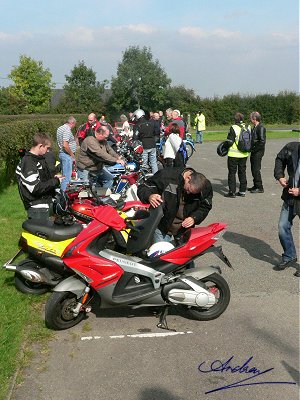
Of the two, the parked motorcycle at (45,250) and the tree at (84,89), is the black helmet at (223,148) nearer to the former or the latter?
the parked motorcycle at (45,250)

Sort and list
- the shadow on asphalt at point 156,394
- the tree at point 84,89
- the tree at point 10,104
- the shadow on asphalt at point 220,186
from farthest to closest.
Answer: the tree at point 84,89 < the tree at point 10,104 < the shadow on asphalt at point 220,186 < the shadow on asphalt at point 156,394

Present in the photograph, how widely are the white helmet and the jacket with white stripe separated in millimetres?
1793

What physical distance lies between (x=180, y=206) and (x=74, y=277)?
4.44 ft

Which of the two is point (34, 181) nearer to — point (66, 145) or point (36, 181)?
point (36, 181)

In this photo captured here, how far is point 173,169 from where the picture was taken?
16.2 feet

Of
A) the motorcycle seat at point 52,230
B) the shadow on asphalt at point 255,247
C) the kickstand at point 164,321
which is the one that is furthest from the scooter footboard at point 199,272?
the shadow on asphalt at point 255,247

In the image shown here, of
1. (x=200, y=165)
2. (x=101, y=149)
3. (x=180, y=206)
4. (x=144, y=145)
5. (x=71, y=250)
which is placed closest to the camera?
(x=71, y=250)

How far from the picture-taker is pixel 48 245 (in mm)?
4820

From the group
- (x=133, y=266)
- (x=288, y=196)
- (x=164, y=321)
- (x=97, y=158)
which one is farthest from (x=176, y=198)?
(x=97, y=158)

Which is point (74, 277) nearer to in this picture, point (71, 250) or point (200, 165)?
point (71, 250)

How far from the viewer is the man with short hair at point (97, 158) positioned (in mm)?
9086

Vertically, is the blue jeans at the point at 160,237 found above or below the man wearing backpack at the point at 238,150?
below

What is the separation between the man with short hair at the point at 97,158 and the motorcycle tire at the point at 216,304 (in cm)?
496

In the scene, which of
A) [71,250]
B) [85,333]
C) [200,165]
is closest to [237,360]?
[85,333]
